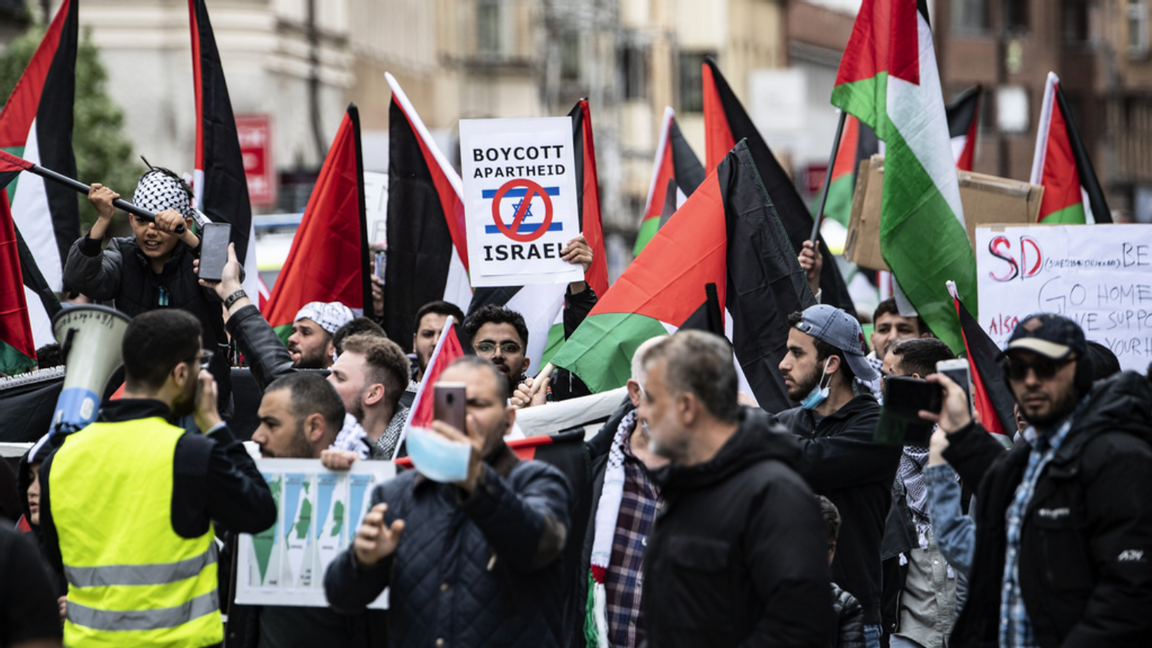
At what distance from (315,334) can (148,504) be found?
3.18 m

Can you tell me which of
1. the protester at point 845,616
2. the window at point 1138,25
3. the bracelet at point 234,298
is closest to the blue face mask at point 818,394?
the protester at point 845,616

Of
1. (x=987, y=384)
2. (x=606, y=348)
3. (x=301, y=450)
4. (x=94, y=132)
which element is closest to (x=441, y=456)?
(x=301, y=450)

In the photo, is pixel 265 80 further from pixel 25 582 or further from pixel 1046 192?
pixel 25 582

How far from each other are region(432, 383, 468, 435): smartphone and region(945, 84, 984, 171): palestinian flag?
8642mm

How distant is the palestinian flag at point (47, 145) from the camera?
9.43 metres

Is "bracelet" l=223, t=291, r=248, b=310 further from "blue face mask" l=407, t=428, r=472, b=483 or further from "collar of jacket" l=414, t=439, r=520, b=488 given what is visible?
"blue face mask" l=407, t=428, r=472, b=483

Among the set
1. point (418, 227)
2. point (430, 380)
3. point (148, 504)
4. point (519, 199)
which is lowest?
point (148, 504)

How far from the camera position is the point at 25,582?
4.34 meters

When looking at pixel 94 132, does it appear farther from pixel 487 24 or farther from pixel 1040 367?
pixel 487 24

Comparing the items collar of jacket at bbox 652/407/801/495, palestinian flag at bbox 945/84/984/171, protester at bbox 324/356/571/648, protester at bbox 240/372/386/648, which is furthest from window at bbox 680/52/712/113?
collar of jacket at bbox 652/407/801/495

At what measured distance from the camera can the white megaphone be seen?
18.0ft

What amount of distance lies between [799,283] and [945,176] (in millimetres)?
1619

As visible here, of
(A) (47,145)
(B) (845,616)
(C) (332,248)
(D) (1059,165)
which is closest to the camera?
(B) (845,616)

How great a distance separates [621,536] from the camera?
5652 millimetres
